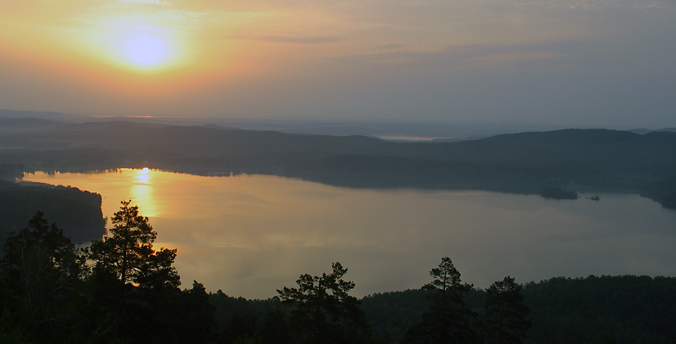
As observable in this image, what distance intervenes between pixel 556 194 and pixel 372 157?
30.3 meters

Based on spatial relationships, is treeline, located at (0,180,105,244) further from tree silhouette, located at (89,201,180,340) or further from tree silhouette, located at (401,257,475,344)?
tree silhouette, located at (401,257,475,344)

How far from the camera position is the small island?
61.7 meters

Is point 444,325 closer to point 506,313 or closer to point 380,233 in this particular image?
point 506,313

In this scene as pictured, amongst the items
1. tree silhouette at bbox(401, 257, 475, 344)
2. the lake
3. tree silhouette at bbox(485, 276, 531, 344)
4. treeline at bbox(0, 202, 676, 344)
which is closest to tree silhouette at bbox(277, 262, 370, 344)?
treeline at bbox(0, 202, 676, 344)

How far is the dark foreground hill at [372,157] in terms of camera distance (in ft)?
239

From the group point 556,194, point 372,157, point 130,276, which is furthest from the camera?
point 372,157

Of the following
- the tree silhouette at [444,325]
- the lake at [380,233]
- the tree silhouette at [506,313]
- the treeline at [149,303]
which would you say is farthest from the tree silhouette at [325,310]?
the lake at [380,233]

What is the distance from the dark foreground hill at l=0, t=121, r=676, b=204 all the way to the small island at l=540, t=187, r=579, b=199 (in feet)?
8.03

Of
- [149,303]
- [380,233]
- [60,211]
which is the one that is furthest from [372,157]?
[149,303]

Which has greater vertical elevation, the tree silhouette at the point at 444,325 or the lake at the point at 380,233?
the lake at the point at 380,233

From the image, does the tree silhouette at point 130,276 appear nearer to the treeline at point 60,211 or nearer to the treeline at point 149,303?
the treeline at point 149,303

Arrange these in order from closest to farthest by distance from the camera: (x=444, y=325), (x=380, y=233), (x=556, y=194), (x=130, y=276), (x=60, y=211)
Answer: (x=130, y=276)
(x=444, y=325)
(x=60, y=211)
(x=380, y=233)
(x=556, y=194)

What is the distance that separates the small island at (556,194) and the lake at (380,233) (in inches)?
117

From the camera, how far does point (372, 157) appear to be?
85062 millimetres
